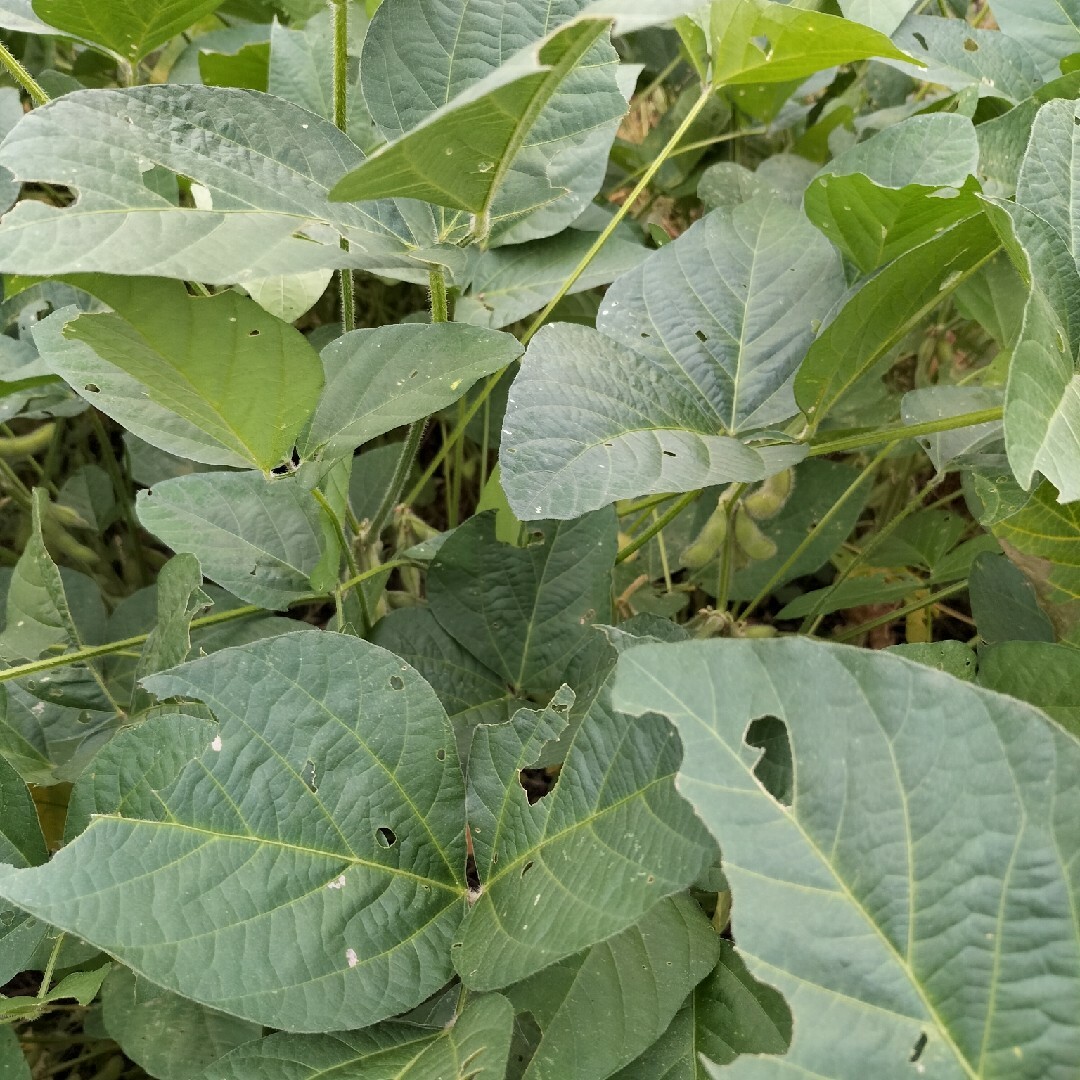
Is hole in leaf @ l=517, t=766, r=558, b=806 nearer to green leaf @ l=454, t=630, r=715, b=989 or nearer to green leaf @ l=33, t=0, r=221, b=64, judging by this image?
green leaf @ l=454, t=630, r=715, b=989

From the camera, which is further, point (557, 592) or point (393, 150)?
point (557, 592)

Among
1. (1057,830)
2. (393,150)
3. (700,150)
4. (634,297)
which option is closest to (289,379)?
(393,150)

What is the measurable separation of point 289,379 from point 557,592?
0.97 ft

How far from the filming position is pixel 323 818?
1.63 ft

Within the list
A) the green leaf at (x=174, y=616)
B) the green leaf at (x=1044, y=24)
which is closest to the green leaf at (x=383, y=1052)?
the green leaf at (x=174, y=616)

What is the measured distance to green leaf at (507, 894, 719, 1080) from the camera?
1.53 feet

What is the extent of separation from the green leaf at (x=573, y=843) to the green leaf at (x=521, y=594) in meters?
0.19

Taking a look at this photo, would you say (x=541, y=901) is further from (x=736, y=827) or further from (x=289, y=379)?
(x=289, y=379)

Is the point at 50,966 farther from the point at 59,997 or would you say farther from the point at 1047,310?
the point at 1047,310

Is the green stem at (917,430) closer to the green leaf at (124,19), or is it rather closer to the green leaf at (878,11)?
the green leaf at (878,11)

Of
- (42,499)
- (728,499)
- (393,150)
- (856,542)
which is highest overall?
(393,150)

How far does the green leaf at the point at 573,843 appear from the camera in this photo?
423 millimetres

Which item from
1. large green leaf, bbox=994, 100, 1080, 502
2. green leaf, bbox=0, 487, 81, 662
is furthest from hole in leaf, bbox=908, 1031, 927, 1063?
green leaf, bbox=0, 487, 81, 662

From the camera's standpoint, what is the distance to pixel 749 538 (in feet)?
2.62
